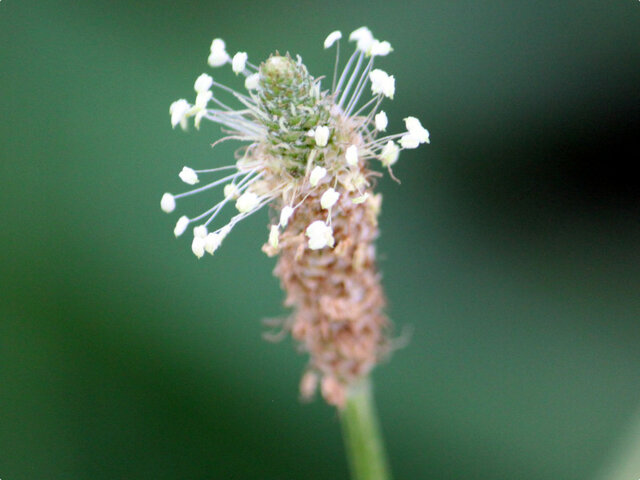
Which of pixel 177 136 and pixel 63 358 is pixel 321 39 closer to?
pixel 177 136

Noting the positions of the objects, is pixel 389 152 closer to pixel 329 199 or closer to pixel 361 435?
pixel 329 199

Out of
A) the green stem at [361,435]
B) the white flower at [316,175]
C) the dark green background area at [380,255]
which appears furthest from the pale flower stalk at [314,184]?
the dark green background area at [380,255]

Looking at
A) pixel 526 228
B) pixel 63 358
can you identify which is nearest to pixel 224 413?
pixel 63 358

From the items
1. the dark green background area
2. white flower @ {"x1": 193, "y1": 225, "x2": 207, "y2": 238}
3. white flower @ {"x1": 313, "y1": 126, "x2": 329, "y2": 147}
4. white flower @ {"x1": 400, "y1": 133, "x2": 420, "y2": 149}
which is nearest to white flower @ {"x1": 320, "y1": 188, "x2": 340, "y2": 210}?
white flower @ {"x1": 313, "y1": 126, "x2": 329, "y2": 147}

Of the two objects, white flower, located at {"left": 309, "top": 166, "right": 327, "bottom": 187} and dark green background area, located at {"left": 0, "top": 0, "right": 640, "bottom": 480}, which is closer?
white flower, located at {"left": 309, "top": 166, "right": 327, "bottom": 187}

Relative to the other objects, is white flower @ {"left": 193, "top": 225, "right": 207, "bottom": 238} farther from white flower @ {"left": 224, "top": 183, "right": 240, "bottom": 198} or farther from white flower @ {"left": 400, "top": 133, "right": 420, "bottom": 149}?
white flower @ {"left": 400, "top": 133, "right": 420, "bottom": 149}

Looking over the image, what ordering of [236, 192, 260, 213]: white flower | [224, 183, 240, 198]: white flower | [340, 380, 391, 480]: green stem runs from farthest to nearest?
1. [340, 380, 391, 480]: green stem
2. [224, 183, 240, 198]: white flower
3. [236, 192, 260, 213]: white flower

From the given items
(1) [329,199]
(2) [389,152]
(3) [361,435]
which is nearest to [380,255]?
(3) [361,435]
